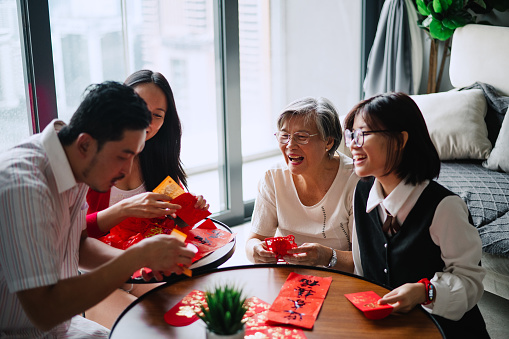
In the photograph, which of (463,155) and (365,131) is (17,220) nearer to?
(365,131)

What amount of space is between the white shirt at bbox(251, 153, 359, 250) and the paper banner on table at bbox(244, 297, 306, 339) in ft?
2.22

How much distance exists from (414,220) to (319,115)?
610mm

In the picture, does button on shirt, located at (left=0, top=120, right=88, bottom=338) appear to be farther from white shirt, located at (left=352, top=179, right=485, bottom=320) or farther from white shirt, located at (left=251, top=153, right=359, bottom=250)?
white shirt, located at (left=352, top=179, right=485, bottom=320)

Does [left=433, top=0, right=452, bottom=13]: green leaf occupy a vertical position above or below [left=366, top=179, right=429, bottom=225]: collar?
above

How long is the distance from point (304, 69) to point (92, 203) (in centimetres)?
310

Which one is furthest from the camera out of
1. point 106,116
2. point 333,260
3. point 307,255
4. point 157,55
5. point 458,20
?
point 157,55

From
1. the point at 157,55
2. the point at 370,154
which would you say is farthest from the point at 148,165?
the point at 157,55

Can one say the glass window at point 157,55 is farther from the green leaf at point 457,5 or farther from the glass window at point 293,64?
the green leaf at point 457,5

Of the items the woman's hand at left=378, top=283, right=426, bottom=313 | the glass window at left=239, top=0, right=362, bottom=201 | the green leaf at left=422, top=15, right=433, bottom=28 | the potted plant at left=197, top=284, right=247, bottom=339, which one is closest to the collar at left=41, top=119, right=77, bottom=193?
the potted plant at left=197, top=284, right=247, bottom=339

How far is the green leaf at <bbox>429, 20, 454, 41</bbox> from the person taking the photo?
3910mm

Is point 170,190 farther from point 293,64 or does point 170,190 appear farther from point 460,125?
point 293,64

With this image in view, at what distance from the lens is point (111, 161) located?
1369mm

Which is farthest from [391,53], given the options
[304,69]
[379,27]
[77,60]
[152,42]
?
[77,60]

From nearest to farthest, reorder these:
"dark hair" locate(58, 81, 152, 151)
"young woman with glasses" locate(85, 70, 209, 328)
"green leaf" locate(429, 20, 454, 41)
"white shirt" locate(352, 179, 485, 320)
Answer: "dark hair" locate(58, 81, 152, 151) → "white shirt" locate(352, 179, 485, 320) → "young woman with glasses" locate(85, 70, 209, 328) → "green leaf" locate(429, 20, 454, 41)
